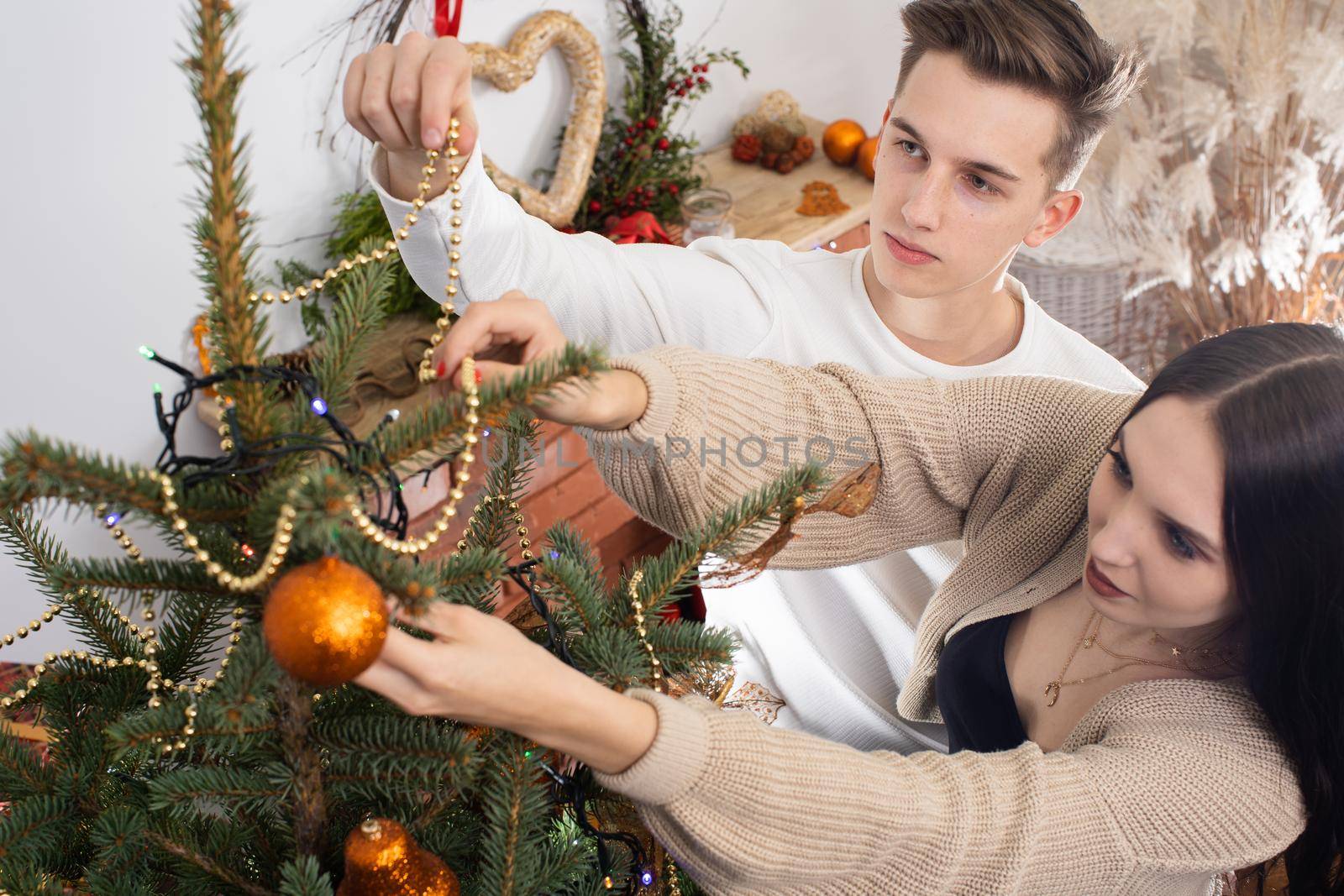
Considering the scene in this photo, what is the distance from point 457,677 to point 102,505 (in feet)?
0.66

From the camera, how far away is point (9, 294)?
4.83 feet

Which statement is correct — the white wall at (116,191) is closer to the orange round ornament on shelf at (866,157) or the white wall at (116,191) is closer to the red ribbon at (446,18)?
the red ribbon at (446,18)

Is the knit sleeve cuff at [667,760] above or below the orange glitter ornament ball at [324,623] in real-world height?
below

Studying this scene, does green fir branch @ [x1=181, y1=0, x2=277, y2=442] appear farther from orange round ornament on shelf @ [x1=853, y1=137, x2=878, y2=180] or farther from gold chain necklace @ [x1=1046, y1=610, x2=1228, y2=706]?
orange round ornament on shelf @ [x1=853, y1=137, x2=878, y2=180]

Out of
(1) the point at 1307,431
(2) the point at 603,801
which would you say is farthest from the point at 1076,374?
(2) the point at 603,801

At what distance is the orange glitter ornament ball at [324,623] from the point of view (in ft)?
1.52

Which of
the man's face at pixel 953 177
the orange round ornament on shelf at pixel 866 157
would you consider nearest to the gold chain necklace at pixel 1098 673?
the man's face at pixel 953 177

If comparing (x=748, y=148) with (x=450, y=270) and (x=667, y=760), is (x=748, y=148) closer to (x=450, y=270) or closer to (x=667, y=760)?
(x=450, y=270)

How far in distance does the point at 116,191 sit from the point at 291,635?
1.34 metres

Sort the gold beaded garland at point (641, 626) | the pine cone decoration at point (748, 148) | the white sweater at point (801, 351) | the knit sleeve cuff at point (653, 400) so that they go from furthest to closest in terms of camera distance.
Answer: the pine cone decoration at point (748, 148) < the white sweater at point (801, 351) < the knit sleeve cuff at point (653, 400) < the gold beaded garland at point (641, 626)

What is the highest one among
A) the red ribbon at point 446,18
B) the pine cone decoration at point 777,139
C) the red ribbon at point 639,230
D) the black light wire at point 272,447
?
the red ribbon at point 446,18

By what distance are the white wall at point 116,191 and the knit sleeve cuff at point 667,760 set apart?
93 cm

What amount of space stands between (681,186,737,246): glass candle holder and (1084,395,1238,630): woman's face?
1.34 m

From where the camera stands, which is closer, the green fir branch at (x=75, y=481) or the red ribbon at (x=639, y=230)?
the green fir branch at (x=75, y=481)
